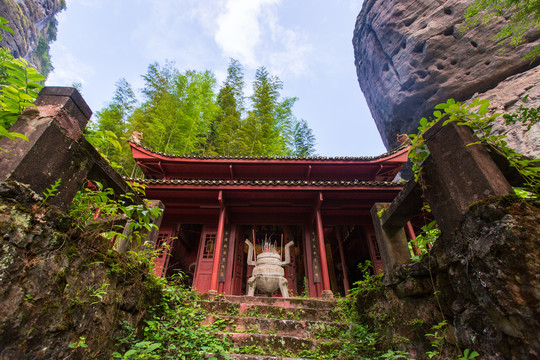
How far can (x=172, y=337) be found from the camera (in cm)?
260

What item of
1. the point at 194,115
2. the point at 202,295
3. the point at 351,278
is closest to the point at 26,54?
the point at 194,115

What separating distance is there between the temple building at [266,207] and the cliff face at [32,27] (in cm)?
2023

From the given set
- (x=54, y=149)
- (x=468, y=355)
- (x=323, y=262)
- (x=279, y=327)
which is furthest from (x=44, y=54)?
(x=468, y=355)

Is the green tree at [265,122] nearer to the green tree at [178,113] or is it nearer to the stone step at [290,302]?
the green tree at [178,113]

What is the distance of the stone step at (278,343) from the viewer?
115 inches

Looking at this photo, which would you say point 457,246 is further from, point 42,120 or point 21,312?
point 42,120

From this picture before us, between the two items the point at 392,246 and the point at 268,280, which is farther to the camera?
the point at 268,280

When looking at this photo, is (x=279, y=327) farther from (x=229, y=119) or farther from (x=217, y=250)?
(x=229, y=119)

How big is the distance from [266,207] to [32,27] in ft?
106

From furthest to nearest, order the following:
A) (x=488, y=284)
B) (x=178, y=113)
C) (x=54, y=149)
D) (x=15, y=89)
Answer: (x=178, y=113), (x=54, y=149), (x=15, y=89), (x=488, y=284)

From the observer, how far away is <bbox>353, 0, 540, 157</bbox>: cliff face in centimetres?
1098

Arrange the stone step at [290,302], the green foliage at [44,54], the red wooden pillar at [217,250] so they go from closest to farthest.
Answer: the stone step at [290,302] < the red wooden pillar at [217,250] < the green foliage at [44,54]

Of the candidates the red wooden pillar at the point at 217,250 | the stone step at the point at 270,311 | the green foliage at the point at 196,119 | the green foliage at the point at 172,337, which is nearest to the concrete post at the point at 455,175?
the green foliage at the point at 172,337

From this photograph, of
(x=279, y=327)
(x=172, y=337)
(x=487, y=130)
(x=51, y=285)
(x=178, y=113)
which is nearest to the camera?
(x=51, y=285)
